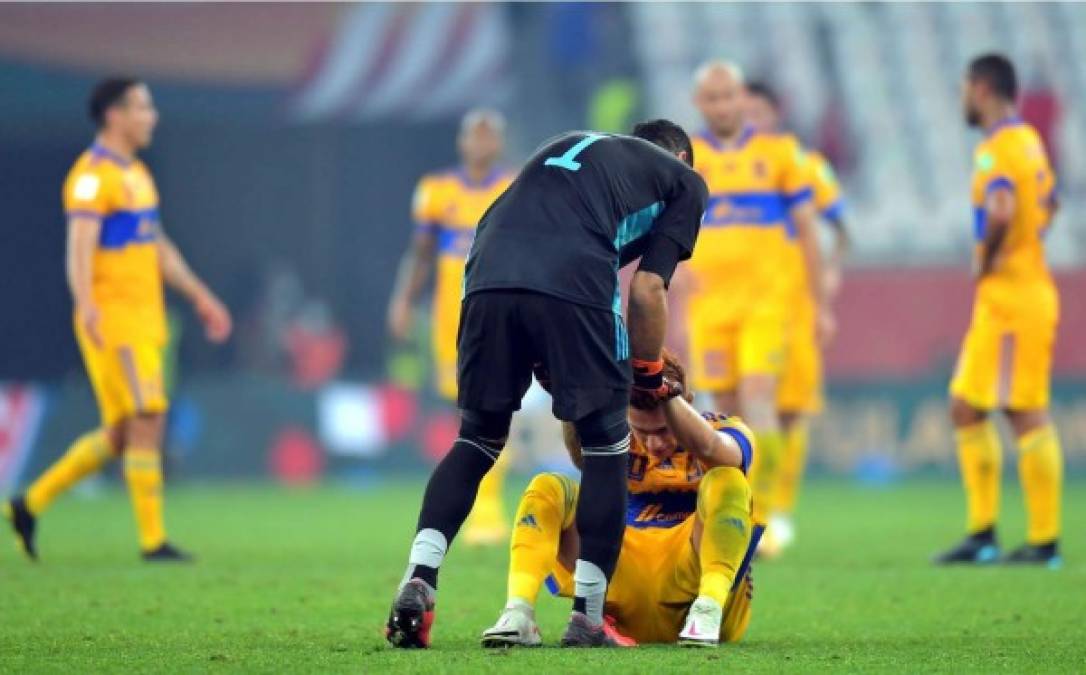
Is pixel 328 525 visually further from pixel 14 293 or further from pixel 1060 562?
pixel 14 293

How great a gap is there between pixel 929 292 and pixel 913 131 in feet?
17.2

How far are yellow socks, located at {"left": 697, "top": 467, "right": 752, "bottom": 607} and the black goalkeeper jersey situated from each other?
0.64 meters

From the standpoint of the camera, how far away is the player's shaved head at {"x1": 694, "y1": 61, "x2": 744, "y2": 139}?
10.8m

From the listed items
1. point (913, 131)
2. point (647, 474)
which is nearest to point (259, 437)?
point (913, 131)

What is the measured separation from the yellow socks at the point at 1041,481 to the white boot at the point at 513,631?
4704 mm

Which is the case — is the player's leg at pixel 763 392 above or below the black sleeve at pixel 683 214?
below

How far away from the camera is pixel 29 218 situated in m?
23.7

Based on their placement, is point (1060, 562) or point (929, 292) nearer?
point (1060, 562)

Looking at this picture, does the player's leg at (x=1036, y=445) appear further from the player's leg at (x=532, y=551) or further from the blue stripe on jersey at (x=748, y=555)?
the player's leg at (x=532, y=551)

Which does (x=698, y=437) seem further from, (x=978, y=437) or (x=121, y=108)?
(x=121, y=108)

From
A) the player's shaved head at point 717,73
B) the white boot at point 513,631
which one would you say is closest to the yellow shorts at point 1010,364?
the player's shaved head at point 717,73

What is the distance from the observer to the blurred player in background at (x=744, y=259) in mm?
10914

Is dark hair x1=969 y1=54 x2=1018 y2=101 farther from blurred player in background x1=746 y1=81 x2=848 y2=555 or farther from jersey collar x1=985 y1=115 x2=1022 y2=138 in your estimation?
blurred player in background x1=746 y1=81 x2=848 y2=555

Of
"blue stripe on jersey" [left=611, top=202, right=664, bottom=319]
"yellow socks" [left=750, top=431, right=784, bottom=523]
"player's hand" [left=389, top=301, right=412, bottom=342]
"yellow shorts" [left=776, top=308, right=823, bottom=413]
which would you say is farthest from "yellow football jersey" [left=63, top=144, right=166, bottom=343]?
"blue stripe on jersey" [left=611, top=202, right=664, bottom=319]
